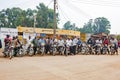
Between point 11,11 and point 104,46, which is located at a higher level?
point 11,11

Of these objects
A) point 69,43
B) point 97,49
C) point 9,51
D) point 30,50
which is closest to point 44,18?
point 97,49

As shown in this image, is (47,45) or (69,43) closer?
(47,45)

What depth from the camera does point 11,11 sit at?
6888 cm

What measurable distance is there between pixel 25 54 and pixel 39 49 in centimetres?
120

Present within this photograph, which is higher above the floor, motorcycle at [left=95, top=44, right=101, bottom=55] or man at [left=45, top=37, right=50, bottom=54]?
man at [left=45, top=37, right=50, bottom=54]

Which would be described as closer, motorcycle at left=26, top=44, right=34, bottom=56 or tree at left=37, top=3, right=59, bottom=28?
motorcycle at left=26, top=44, right=34, bottom=56

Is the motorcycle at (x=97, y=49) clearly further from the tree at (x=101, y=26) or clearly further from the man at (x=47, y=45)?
the tree at (x=101, y=26)

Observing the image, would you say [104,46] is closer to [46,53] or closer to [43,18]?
[46,53]

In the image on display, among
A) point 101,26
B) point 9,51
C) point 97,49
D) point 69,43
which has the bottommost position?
point 97,49

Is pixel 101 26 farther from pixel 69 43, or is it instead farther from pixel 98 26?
pixel 69 43

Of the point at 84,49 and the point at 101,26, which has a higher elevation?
the point at 101,26

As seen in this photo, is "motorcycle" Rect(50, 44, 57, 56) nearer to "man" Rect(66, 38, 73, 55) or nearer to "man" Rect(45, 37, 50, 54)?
"man" Rect(45, 37, 50, 54)

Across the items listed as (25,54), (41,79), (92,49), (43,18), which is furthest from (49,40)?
(43,18)

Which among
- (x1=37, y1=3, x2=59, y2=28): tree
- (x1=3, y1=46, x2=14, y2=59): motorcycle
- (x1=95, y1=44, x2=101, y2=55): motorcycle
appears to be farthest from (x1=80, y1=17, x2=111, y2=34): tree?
(x1=3, y1=46, x2=14, y2=59): motorcycle
